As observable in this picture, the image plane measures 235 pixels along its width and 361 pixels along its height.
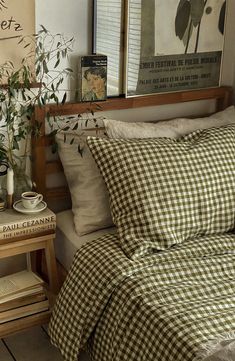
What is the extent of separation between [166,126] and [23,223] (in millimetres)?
772

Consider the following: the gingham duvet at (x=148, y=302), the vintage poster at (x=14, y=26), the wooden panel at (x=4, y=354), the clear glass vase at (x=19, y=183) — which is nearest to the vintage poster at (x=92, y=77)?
the vintage poster at (x=14, y=26)

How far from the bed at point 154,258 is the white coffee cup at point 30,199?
201mm

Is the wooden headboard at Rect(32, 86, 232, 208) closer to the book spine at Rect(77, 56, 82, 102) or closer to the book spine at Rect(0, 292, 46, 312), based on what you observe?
the book spine at Rect(77, 56, 82, 102)

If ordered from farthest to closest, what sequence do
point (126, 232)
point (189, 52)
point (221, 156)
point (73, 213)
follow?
point (189, 52)
point (73, 213)
point (221, 156)
point (126, 232)

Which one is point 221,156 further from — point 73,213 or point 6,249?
point 6,249

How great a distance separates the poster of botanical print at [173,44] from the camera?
2.49m

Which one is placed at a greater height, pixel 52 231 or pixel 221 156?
pixel 221 156

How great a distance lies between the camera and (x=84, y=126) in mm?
2494

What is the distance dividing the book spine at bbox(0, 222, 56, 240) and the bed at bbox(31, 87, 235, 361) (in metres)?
0.15

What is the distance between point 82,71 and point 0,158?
0.50m

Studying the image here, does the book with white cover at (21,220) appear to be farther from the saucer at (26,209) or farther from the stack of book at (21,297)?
the stack of book at (21,297)

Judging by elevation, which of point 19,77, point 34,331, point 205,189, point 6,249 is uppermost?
point 19,77

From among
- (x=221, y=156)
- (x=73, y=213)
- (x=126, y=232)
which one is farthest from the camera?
(x=73, y=213)

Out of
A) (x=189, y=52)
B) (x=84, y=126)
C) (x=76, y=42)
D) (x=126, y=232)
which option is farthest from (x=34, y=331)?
(x=189, y=52)
